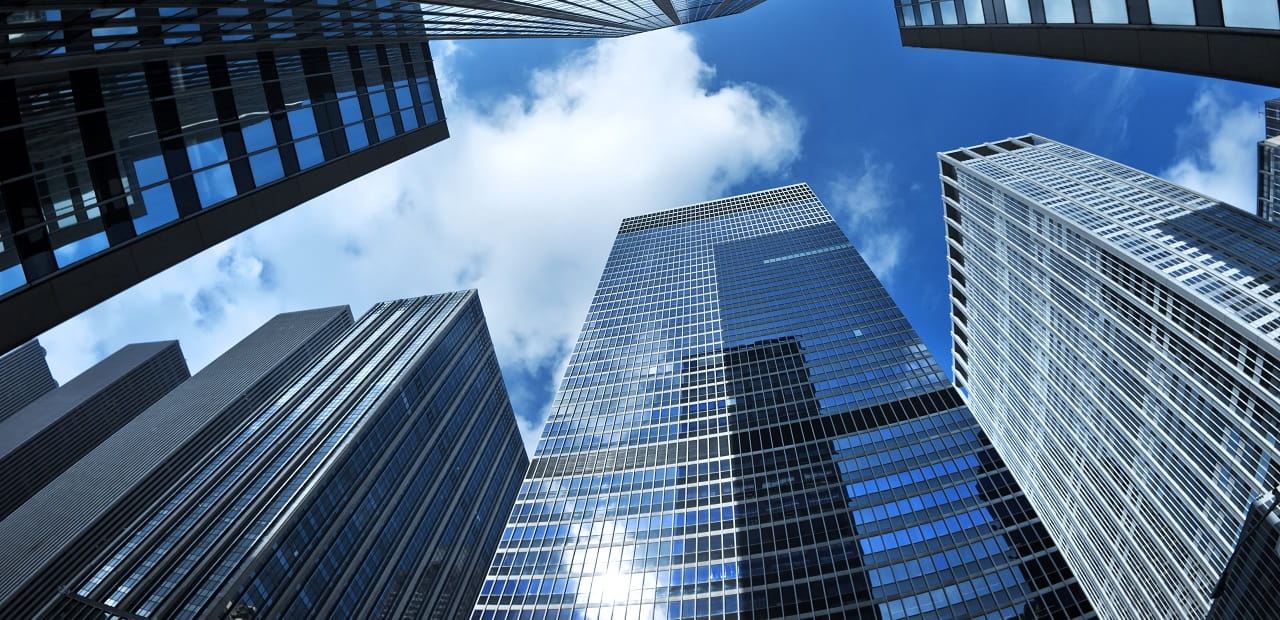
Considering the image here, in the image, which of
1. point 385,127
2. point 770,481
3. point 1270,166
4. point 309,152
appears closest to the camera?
point 309,152

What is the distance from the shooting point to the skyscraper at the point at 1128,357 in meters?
83.4

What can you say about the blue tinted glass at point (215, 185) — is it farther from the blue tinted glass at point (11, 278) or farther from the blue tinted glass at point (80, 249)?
the blue tinted glass at point (11, 278)

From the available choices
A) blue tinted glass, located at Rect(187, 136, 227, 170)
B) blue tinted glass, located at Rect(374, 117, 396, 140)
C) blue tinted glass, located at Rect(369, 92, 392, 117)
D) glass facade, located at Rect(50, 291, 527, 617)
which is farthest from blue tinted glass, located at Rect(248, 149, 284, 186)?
glass facade, located at Rect(50, 291, 527, 617)

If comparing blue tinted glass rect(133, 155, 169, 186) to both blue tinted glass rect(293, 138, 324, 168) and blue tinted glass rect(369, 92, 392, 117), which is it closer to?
blue tinted glass rect(293, 138, 324, 168)

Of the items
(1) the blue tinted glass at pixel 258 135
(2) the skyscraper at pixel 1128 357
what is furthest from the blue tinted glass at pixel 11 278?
(2) the skyscraper at pixel 1128 357

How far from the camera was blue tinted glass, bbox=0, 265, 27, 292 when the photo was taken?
51.2ft

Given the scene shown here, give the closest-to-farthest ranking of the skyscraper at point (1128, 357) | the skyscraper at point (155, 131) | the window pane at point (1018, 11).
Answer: the skyscraper at point (155, 131) → the window pane at point (1018, 11) → the skyscraper at point (1128, 357)

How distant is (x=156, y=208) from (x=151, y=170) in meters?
1.21

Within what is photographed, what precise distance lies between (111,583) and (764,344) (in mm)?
98475

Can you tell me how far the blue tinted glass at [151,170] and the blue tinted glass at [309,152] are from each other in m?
6.92

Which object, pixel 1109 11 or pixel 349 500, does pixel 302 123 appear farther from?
pixel 349 500

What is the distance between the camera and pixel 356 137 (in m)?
32.9

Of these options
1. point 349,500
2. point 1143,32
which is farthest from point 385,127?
point 349,500

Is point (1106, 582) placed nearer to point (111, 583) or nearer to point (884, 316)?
point (884, 316)
